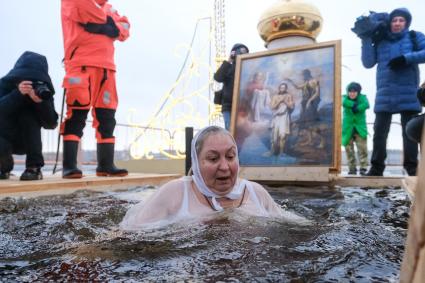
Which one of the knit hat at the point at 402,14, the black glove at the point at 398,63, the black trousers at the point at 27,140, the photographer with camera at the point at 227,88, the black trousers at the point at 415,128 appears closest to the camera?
the black trousers at the point at 415,128

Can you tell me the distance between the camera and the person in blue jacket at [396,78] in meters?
4.75

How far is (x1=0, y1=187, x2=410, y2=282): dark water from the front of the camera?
4.23 ft

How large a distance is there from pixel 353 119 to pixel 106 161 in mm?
4340

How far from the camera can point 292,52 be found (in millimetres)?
5707

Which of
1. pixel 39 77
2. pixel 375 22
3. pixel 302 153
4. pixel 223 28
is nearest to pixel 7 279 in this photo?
pixel 39 77

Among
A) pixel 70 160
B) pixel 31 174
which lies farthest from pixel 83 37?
pixel 31 174

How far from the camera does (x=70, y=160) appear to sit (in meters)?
4.50

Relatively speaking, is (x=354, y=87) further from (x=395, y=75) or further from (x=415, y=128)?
(x=415, y=128)

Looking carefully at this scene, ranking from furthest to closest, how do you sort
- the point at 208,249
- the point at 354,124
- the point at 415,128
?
the point at 354,124 → the point at 415,128 → the point at 208,249

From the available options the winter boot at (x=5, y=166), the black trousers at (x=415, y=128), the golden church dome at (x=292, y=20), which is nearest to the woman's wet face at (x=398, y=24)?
the golden church dome at (x=292, y=20)

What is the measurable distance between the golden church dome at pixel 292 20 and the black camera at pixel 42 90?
3.75 meters

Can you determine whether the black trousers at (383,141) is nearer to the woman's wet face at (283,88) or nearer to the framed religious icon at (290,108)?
the framed religious icon at (290,108)

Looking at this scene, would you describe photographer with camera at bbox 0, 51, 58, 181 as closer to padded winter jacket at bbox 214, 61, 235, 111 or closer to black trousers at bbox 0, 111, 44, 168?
black trousers at bbox 0, 111, 44, 168

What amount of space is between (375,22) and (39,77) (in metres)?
4.19
